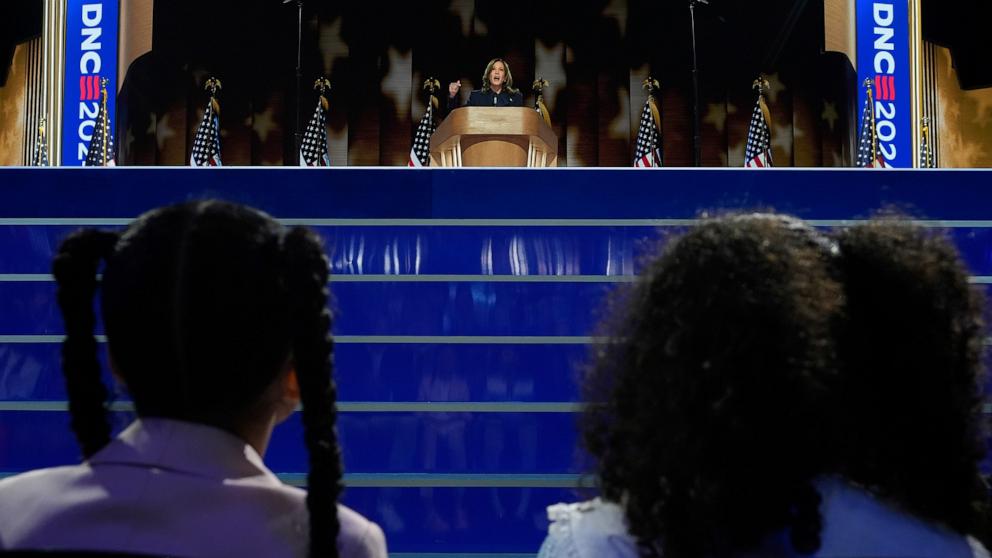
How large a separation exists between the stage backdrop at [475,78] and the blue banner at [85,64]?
7.42 ft

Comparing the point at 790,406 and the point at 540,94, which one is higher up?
the point at 540,94

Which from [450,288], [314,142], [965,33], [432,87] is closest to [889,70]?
[965,33]

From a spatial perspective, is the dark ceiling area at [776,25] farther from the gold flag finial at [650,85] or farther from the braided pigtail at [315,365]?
the braided pigtail at [315,365]

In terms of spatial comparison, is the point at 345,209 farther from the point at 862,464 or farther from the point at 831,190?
the point at 862,464

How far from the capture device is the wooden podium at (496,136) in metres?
6.57

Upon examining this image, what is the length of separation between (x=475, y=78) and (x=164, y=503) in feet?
31.8

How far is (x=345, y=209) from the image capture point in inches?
143

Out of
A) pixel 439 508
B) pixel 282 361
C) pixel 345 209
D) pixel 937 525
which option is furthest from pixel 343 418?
pixel 937 525

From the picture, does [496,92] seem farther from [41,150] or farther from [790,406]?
[790,406]

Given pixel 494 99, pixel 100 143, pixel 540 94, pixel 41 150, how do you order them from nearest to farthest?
1. pixel 100 143
2. pixel 41 150
3. pixel 494 99
4. pixel 540 94

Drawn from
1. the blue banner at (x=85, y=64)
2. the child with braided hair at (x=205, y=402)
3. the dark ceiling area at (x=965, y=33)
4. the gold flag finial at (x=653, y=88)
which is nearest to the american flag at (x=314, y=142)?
the blue banner at (x=85, y=64)

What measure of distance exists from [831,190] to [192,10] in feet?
25.0

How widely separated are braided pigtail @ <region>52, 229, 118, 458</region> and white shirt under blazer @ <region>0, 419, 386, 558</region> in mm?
222

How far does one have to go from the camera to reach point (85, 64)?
7.84 meters
